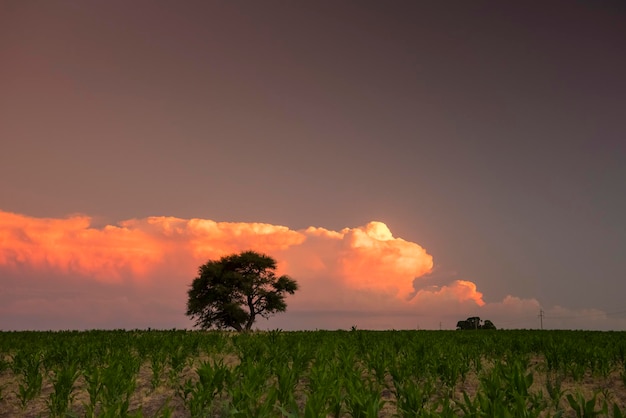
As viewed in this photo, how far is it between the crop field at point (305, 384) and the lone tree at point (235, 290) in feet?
121

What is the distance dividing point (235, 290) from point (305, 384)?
43.4 m

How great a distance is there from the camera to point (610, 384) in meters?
11.5

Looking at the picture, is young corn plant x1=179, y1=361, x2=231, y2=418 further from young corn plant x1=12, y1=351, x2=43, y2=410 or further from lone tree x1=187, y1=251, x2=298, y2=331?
lone tree x1=187, y1=251, x2=298, y2=331

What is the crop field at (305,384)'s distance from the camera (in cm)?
693

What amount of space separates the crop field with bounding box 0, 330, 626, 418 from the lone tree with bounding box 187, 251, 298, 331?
36940 mm

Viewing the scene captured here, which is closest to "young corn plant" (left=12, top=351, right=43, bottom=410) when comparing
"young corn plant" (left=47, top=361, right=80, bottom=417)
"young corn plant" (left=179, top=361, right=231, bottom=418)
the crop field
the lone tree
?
the crop field

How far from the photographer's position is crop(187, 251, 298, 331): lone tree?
51688 millimetres

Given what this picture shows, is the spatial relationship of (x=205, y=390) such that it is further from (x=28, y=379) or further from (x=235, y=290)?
(x=235, y=290)

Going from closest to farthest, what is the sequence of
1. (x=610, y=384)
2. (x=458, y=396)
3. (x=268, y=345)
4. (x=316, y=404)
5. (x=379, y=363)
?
(x=316, y=404)
(x=458, y=396)
(x=379, y=363)
(x=610, y=384)
(x=268, y=345)

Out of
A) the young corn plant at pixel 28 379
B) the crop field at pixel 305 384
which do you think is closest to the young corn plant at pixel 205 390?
the crop field at pixel 305 384

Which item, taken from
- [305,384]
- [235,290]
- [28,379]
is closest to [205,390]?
[305,384]

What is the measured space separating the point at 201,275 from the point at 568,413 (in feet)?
154

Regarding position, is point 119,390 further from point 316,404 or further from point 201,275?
point 201,275

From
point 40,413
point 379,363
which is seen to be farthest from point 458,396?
point 40,413
